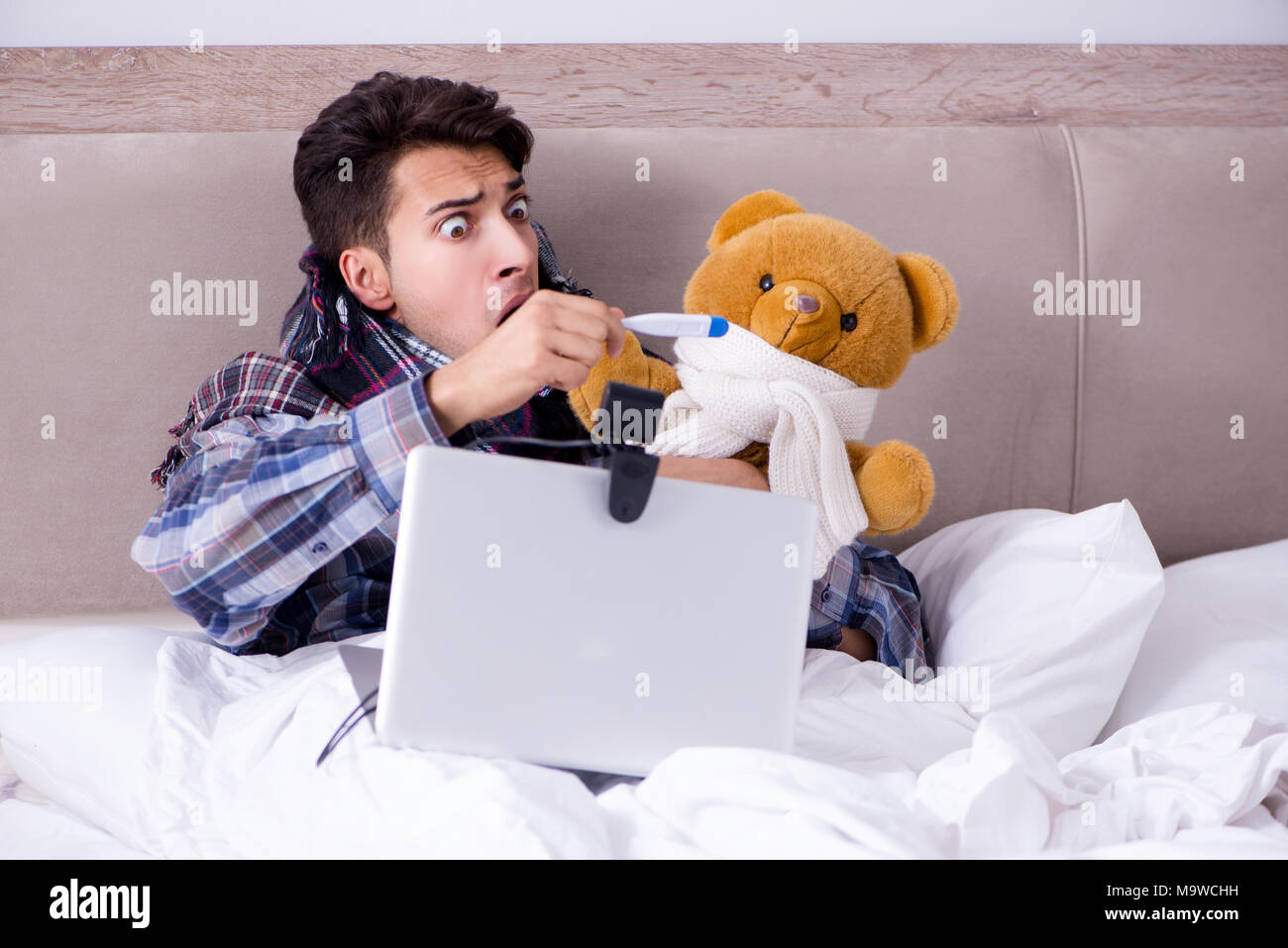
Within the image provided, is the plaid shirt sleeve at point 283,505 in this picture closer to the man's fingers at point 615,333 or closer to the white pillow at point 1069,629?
the man's fingers at point 615,333

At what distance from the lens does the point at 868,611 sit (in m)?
1.15

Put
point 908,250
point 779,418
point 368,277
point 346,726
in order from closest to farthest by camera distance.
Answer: point 346,726
point 779,418
point 368,277
point 908,250

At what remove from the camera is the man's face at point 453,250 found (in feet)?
3.92

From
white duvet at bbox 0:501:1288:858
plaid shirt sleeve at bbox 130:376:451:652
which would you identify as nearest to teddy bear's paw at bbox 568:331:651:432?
plaid shirt sleeve at bbox 130:376:451:652

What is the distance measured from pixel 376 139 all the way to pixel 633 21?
1.71 feet

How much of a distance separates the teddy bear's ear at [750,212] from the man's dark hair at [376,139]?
32 centimetres

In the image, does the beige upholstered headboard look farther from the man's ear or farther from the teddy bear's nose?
the teddy bear's nose

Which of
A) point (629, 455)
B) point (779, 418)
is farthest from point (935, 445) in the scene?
point (629, 455)

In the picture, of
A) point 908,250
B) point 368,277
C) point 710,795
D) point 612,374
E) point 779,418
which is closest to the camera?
point 710,795

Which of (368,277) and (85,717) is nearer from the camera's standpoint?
(85,717)

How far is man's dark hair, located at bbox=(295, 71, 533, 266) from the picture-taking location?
1.21 metres

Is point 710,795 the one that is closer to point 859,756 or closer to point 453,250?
point 859,756
